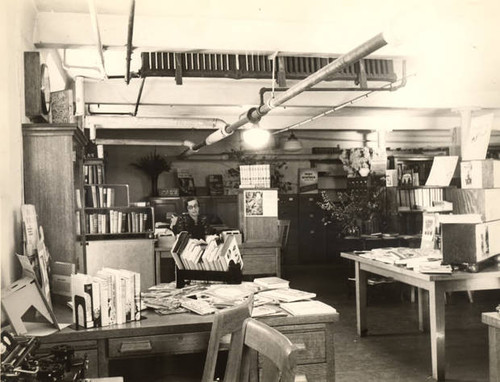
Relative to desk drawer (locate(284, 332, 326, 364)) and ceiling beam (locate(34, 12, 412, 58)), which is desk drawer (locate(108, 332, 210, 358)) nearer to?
desk drawer (locate(284, 332, 326, 364))

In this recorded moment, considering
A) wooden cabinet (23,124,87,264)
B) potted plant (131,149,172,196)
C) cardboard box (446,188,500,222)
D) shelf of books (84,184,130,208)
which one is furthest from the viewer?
potted plant (131,149,172,196)

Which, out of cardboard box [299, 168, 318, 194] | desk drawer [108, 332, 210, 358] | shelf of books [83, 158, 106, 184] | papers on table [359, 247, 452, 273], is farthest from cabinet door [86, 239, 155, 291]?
cardboard box [299, 168, 318, 194]

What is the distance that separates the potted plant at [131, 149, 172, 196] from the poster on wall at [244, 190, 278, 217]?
629 centimetres

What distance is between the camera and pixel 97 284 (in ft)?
9.48

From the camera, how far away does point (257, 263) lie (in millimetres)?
7664

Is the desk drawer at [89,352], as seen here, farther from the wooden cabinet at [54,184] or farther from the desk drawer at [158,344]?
the wooden cabinet at [54,184]

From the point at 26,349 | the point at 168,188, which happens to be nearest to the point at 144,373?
the point at 26,349

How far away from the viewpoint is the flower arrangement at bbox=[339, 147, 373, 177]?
12641 mm

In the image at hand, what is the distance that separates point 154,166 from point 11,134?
10.2 meters

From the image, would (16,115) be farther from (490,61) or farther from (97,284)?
(490,61)

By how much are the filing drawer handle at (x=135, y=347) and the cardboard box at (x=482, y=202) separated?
3457 millimetres

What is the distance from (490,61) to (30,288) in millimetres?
6548

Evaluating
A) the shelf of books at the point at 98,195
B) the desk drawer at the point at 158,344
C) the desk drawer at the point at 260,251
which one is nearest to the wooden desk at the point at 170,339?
the desk drawer at the point at 158,344

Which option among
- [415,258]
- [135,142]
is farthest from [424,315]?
[135,142]
